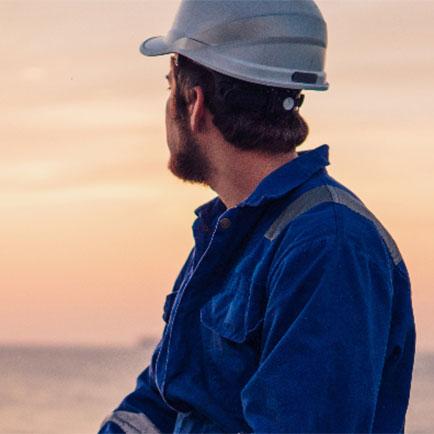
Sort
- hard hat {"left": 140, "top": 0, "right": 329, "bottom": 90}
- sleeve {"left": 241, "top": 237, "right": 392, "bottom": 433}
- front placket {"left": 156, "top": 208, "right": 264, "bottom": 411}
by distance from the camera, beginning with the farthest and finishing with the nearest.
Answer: hard hat {"left": 140, "top": 0, "right": 329, "bottom": 90} → front placket {"left": 156, "top": 208, "right": 264, "bottom": 411} → sleeve {"left": 241, "top": 237, "right": 392, "bottom": 433}

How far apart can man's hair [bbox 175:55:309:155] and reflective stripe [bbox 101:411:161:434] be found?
0.92m

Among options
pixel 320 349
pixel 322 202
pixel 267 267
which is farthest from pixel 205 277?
pixel 320 349

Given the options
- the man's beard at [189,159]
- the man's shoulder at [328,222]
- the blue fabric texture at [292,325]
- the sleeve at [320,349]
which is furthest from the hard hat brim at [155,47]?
the sleeve at [320,349]

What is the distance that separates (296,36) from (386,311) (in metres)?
0.85

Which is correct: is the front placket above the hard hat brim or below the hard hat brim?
below

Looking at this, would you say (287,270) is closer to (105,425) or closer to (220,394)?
(220,394)

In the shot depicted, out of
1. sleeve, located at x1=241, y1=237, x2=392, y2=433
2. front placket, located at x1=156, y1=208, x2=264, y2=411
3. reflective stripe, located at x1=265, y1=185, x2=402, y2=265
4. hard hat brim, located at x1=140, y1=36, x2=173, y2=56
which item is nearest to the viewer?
sleeve, located at x1=241, y1=237, x2=392, y2=433

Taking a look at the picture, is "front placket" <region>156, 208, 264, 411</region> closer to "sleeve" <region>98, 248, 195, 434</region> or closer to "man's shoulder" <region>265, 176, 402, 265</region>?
"man's shoulder" <region>265, 176, 402, 265</region>

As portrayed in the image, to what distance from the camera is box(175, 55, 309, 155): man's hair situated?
3.72 meters

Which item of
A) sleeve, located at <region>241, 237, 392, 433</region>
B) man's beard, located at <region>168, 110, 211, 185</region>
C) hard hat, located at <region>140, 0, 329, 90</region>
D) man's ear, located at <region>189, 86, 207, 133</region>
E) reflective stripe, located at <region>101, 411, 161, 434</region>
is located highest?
hard hat, located at <region>140, 0, 329, 90</region>

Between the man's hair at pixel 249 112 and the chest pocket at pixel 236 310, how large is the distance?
39 centimetres

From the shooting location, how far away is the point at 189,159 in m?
3.82

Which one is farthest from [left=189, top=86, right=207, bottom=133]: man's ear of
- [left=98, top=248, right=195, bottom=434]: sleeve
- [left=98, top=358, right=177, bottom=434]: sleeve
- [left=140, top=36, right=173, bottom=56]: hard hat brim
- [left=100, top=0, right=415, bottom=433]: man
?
[left=98, top=358, right=177, bottom=434]: sleeve

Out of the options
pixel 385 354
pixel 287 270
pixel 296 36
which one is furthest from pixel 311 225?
pixel 296 36
